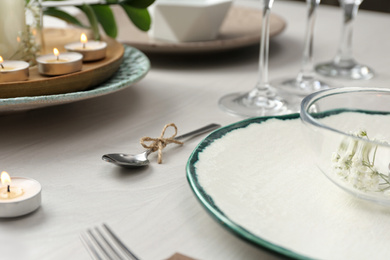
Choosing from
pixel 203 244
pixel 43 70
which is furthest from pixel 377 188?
pixel 43 70

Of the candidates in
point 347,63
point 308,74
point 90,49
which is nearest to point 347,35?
point 347,63

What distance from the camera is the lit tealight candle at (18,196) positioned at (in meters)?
0.47

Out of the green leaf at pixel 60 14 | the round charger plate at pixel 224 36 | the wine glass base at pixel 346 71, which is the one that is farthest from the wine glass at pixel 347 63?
the green leaf at pixel 60 14

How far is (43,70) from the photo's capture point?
69 cm

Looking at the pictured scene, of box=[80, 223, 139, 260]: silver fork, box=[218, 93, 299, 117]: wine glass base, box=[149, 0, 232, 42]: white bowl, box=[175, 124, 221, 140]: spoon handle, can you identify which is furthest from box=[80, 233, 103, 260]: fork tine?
box=[149, 0, 232, 42]: white bowl

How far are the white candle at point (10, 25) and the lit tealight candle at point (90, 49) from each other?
0.26 feet

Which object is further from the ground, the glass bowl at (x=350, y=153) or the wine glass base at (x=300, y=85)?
the glass bowl at (x=350, y=153)

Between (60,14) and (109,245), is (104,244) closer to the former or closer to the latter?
(109,245)

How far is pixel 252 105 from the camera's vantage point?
0.78m

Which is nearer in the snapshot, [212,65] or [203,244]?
[203,244]

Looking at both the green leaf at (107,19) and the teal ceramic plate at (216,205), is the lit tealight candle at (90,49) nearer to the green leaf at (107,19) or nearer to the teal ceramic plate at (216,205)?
the green leaf at (107,19)

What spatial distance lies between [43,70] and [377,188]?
0.43 metres

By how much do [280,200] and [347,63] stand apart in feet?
1.94

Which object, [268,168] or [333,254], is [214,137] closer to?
[268,168]
